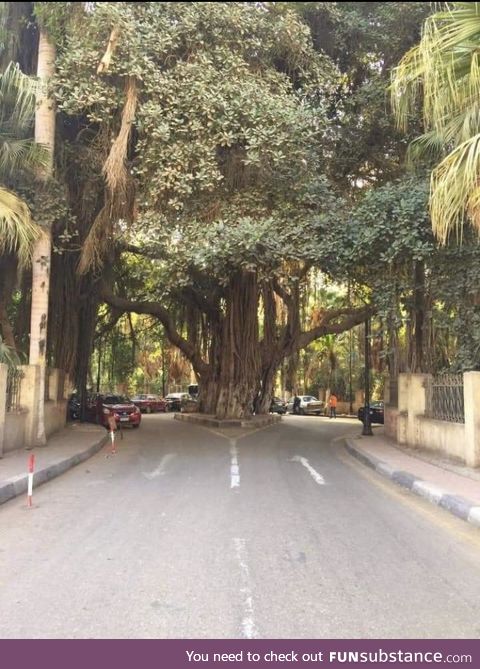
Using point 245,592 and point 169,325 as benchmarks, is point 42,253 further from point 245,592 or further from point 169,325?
point 169,325

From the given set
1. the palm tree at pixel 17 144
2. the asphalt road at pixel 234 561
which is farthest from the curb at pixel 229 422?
the asphalt road at pixel 234 561

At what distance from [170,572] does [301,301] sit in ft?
80.8

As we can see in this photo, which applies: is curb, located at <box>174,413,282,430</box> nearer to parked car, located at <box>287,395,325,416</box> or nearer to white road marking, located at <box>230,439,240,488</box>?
white road marking, located at <box>230,439,240,488</box>

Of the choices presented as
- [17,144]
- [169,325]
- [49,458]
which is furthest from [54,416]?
[169,325]

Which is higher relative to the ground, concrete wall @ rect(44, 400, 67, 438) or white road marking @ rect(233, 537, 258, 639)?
concrete wall @ rect(44, 400, 67, 438)

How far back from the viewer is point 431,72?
9.24 m

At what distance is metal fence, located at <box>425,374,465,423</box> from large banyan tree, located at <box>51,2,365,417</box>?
12.0ft

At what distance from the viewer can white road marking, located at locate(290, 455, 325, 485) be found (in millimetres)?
11281

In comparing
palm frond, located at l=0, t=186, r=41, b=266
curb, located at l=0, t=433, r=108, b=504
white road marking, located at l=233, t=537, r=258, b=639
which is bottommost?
white road marking, located at l=233, t=537, r=258, b=639

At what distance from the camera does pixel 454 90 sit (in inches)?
362

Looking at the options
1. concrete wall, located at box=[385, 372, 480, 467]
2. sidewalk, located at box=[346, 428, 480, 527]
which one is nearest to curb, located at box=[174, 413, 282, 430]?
concrete wall, located at box=[385, 372, 480, 467]

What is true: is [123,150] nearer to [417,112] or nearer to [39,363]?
[39,363]

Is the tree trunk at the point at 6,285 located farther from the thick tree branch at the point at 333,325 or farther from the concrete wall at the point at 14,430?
the thick tree branch at the point at 333,325

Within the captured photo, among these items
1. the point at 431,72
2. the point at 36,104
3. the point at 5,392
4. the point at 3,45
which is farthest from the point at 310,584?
the point at 3,45
